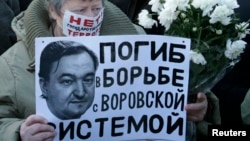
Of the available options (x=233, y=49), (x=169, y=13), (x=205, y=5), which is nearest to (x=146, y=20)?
(x=169, y=13)

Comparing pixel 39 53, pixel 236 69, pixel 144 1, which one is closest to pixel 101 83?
pixel 39 53

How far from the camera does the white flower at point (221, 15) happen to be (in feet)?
7.75

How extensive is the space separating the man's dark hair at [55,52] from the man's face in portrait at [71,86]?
1 centimetres

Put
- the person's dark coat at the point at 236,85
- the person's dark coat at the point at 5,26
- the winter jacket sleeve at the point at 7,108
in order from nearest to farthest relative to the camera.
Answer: the winter jacket sleeve at the point at 7,108, the person's dark coat at the point at 236,85, the person's dark coat at the point at 5,26

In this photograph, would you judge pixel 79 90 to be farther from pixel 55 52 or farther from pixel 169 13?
pixel 169 13

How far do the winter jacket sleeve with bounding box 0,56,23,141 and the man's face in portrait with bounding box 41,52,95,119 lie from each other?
0.20 m

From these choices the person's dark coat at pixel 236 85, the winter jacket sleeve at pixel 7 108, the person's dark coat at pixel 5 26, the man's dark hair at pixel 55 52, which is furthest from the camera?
the person's dark coat at pixel 5 26

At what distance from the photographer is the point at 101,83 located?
7.69ft

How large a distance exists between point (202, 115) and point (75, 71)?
0.59 meters

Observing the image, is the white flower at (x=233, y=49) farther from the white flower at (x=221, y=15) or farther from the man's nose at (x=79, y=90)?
the man's nose at (x=79, y=90)

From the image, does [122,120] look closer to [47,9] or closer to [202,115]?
[202,115]

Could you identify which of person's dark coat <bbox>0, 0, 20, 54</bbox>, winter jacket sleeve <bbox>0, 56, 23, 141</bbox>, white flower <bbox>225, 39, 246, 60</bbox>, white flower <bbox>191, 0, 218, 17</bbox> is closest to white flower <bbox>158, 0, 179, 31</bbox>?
white flower <bbox>191, 0, 218, 17</bbox>

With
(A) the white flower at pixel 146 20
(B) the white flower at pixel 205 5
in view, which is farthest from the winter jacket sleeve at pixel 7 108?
(B) the white flower at pixel 205 5

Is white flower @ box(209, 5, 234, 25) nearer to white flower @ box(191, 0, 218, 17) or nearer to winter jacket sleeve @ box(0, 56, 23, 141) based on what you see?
white flower @ box(191, 0, 218, 17)
